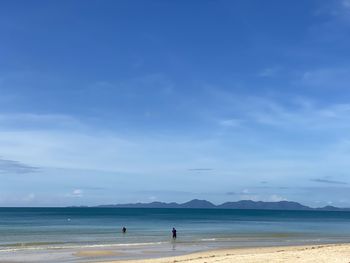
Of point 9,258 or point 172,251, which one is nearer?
point 9,258

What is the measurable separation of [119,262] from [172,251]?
8.88m

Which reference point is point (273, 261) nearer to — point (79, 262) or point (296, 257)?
point (296, 257)

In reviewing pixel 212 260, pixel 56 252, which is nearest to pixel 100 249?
pixel 56 252

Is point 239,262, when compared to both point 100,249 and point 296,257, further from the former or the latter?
point 100,249

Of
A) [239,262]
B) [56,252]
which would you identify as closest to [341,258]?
[239,262]

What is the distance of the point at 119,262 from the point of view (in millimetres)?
30109

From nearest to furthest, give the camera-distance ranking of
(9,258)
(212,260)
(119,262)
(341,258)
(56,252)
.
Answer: (341,258) → (212,260) → (119,262) → (9,258) → (56,252)

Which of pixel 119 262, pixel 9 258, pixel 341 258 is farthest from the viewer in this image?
pixel 9 258

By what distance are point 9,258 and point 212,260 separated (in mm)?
15167

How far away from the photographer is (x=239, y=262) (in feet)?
85.8

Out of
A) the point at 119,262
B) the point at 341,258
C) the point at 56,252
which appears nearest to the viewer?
the point at 341,258

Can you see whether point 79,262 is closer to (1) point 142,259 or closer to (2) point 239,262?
(1) point 142,259

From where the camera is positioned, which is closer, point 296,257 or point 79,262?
point 296,257

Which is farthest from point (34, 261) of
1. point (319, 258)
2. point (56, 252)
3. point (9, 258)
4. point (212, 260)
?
point (319, 258)
